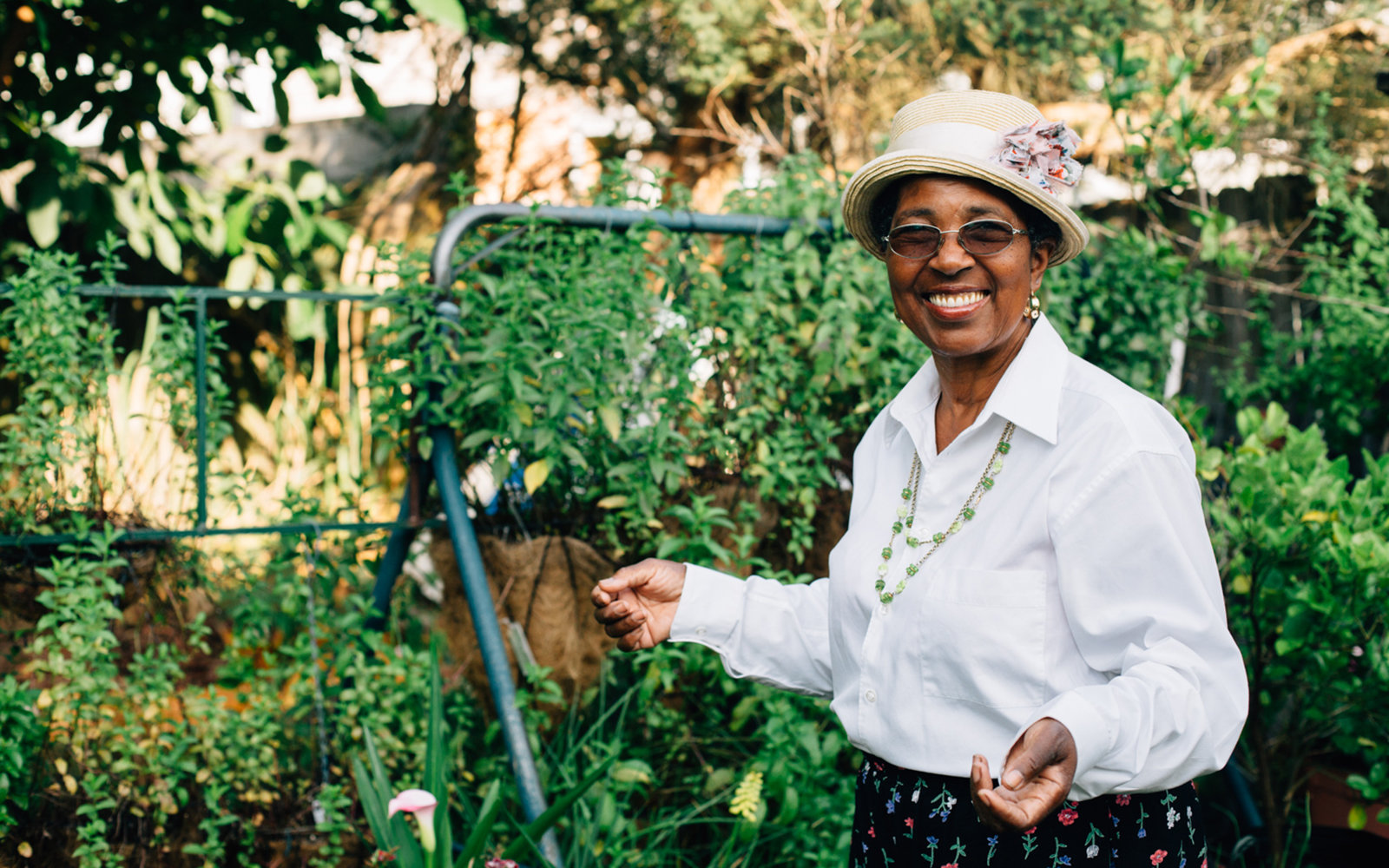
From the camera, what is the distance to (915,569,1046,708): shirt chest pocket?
1.22m

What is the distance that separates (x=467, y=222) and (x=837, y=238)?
104cm

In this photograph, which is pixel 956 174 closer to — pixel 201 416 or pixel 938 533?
pixel 938 533

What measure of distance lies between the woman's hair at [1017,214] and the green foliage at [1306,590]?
4.31ft

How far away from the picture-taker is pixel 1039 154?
128 centimetres

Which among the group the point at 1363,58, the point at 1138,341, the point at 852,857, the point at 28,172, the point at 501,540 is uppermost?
the point at 1363,58

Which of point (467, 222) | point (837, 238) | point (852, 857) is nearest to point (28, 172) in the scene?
point (467, 222)

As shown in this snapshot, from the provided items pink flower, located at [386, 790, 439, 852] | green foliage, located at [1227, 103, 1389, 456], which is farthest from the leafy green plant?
green foliage, located at [1227, 103, 1389, 456]

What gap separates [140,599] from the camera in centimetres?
260

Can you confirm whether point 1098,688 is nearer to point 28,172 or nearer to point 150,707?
point 150,707

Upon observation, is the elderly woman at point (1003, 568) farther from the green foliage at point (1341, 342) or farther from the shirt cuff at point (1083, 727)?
the green foliage at point (1341, 342)

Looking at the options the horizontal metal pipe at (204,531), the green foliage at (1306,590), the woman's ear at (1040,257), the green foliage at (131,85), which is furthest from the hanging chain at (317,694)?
the green foliage at (1306,590)

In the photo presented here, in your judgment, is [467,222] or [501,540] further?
[501,540]

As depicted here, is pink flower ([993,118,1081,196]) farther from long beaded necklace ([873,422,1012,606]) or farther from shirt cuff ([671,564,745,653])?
shirt cuff ([671,564,745,653])

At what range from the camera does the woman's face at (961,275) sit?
1315 millimetres
